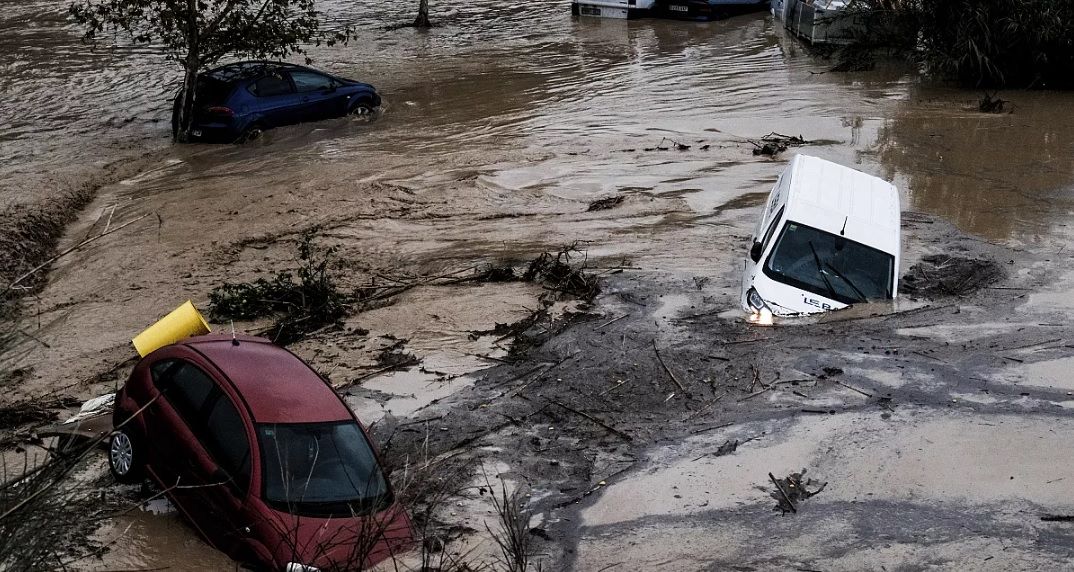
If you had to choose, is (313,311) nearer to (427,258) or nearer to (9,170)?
(427,258)

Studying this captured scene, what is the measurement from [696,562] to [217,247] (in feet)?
29.3

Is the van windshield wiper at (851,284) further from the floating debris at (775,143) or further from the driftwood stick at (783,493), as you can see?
the floating debris at (775,143)

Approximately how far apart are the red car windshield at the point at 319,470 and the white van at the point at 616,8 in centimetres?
2689

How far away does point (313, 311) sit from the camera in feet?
40.0

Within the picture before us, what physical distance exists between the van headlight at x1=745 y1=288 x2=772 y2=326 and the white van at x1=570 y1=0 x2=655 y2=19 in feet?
74.2

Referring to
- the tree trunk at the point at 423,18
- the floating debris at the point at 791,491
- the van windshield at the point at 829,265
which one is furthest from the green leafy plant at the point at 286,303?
the tree trunk at the point at 423,18

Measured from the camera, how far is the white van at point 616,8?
32906 mm

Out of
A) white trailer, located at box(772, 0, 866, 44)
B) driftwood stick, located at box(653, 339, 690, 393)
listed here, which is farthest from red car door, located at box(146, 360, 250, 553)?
white trailer, located at box(772, 0, 866, 44)

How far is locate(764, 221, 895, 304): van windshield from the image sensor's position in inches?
460

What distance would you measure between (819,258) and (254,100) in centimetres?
1137

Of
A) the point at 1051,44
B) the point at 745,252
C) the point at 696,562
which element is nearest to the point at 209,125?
the point at 745,252

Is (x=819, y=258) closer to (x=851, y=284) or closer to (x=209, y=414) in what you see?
(x=851, y=284)

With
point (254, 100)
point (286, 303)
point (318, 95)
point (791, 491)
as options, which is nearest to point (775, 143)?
point (318, 95)

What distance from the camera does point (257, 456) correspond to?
7484mm
